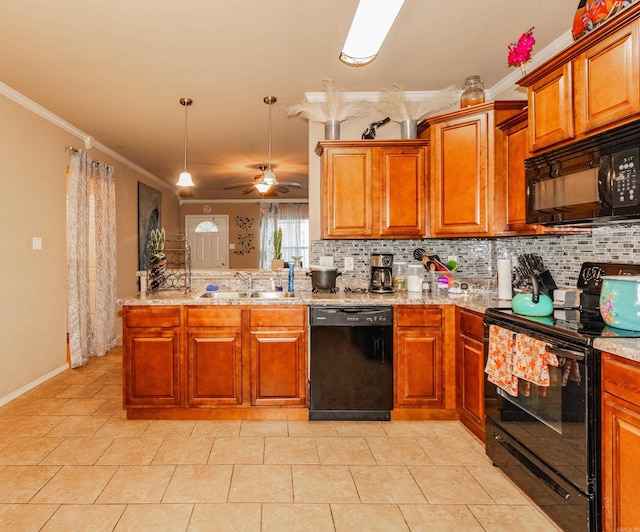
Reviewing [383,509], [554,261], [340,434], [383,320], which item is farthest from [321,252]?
[383,509]

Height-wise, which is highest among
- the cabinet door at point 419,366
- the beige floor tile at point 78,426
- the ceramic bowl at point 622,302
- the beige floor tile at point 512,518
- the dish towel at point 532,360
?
the ceramic bowl at point 622,302

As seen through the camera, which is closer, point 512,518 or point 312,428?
point 512,518

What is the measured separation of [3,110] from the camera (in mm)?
3354

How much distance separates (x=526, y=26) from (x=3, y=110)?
401cm

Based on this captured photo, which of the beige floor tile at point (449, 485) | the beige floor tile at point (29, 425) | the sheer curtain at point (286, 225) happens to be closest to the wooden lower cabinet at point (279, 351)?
the beige floor tile at point (449, 485)

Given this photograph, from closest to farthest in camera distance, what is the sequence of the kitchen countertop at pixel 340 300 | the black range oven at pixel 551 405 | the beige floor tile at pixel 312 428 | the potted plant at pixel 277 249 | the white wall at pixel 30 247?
the black range oven at pixel 551 405 → the beige floor tile at pixel 312 428 → the kitchen countertop at pixel 340 300 → the white wall at pixel 30 247 → the potted plant at pixel 277 249

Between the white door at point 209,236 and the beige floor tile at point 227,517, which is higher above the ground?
the white door at point 209,236

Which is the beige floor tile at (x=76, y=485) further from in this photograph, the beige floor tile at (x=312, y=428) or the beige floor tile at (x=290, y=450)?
the beige floor tile at (x=312, y=428)

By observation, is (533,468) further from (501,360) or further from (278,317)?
(278,317)

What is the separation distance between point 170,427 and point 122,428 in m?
0.33

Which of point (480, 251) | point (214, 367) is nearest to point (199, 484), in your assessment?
point (214, 367)

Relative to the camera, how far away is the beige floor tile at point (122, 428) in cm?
274

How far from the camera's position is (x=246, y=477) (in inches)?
86.8

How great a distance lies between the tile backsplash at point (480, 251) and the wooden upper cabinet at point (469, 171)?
377mm
